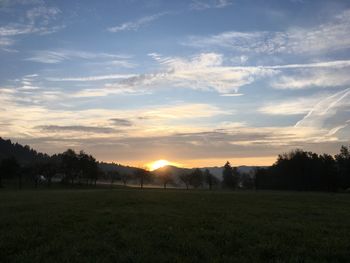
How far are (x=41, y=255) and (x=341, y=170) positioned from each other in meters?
157

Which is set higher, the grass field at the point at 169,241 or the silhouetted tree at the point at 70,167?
the silhouetted tree at the point at 70,167

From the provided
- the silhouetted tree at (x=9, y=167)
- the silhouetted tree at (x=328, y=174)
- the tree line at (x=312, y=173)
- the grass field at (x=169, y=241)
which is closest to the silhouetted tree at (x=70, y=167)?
the silhouetted tree at (x=9, y=167)

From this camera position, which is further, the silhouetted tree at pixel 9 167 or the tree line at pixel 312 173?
the silhouetted tree at pixel 9 167

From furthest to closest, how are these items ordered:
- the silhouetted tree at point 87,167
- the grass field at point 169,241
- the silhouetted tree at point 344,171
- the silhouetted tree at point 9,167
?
the silhouetted tree at point 87,167, the silhouetted tree at point 9,167, the silhouetted tree at point 344,171, the grass field at point 169,241

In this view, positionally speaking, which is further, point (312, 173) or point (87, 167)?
point (87, 167)

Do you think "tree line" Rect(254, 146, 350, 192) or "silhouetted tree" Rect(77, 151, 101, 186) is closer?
"tree line" Rect(254, 146, 350, 192)

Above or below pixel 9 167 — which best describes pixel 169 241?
below

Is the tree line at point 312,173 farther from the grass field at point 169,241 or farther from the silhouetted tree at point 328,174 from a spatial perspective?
the grass field at point 169,241

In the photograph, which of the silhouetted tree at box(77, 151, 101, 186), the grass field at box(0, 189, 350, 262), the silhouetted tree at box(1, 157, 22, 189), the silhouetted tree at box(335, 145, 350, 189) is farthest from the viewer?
the silhouetted tree at box(77, 151, 101, 186)

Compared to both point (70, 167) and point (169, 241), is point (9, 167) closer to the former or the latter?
point (70, 167)

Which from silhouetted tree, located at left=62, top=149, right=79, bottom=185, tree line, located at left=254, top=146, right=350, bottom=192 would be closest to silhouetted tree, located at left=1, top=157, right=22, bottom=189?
silhouetted tree, located at left=62, top=149, right=79, bottom=185

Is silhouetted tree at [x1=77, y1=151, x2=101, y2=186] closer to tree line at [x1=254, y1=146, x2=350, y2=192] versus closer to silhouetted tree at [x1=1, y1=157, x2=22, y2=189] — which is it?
silhouetted tree at [x1=1, y1=157, x2=22, y2=189]

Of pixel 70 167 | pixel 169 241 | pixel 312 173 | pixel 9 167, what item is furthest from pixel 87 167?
pixel 169 241

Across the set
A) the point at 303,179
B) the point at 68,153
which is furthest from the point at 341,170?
the point at 68,153
